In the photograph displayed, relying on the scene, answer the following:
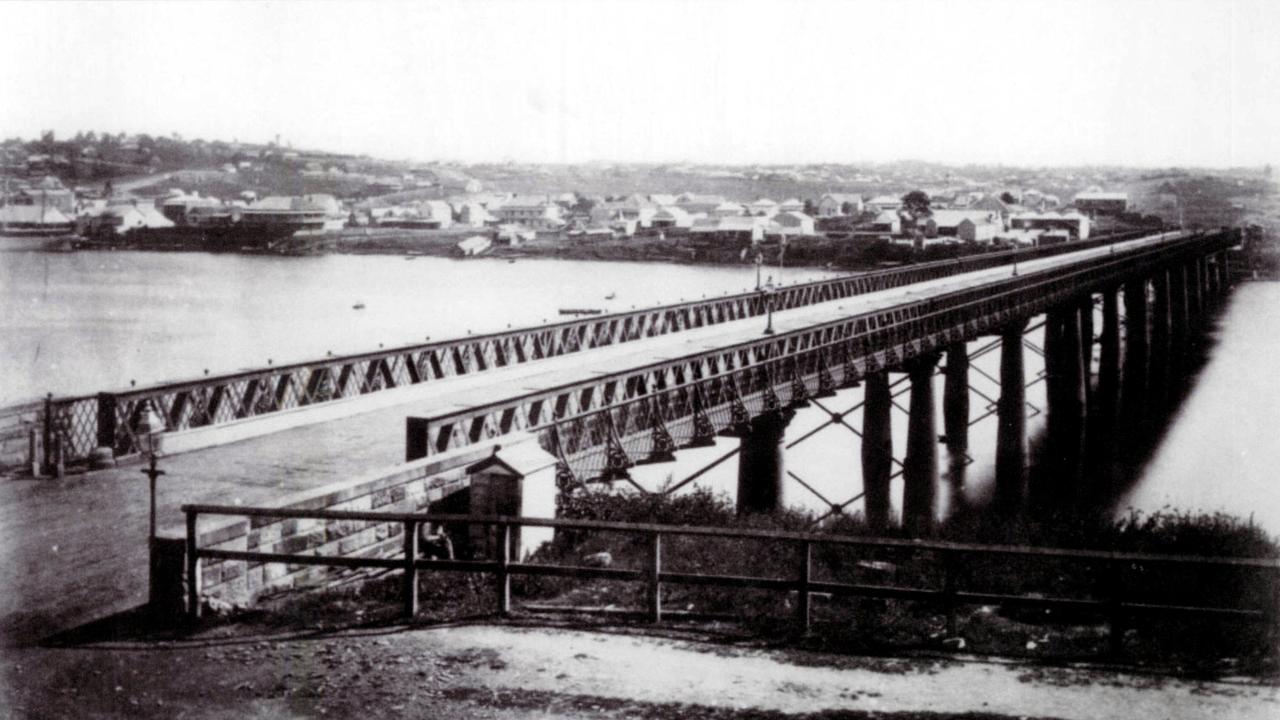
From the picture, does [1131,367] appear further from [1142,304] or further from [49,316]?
[49,316]

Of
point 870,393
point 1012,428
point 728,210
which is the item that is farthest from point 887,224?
point 870,393

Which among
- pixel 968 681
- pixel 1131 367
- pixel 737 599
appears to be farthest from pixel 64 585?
pixel 1131 367

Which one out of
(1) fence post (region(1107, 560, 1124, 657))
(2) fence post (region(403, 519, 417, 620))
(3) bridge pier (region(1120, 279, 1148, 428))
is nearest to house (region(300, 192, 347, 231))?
(3) bridge pier (region(1120, 279, 1148, 428))

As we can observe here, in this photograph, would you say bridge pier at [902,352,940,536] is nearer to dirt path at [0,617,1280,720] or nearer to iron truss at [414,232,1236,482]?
iron truss at [414,232,1236,482]

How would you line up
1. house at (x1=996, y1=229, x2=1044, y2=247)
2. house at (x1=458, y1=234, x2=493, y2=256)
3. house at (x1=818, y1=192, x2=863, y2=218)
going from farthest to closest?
house at (x1=818, y1=192, x2=863, y2=218)
house at (x1=458, y1=234, x2=493, y2=256)
house at (x1=996, y1=229, x2=1044, y2=247)

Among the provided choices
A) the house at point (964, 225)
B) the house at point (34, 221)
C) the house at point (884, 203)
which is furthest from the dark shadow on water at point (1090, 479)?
the house at point (884, 203)

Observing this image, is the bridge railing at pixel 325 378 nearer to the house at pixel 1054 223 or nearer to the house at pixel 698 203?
the house at pixel 1054 223
